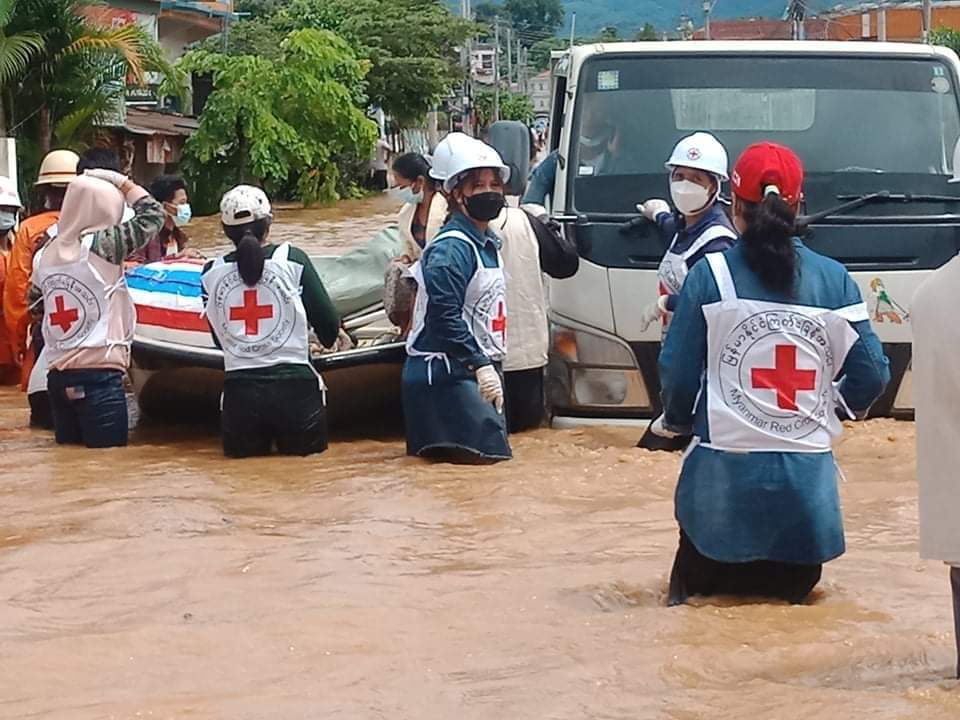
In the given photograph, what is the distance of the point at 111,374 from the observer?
8.61 meters

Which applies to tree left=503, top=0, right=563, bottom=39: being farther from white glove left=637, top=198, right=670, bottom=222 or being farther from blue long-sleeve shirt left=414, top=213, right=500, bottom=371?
blue long-sleeve shirt left=414, top=213, right=500, bottom=371

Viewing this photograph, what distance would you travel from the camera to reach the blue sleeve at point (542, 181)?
934cm

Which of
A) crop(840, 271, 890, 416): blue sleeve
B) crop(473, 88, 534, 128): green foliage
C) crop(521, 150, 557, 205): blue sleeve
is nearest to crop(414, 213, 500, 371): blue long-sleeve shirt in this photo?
crop(521, 150, 557, 205): blue sleeve

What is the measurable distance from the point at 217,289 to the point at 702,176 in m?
2.41

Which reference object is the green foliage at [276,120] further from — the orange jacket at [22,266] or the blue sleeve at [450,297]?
the blue sleeve at [450,297]

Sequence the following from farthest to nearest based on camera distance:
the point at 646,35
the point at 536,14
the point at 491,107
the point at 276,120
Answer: the point at 536,14 < the point at 491,107 < the point at 276,120 < the point at 646,35

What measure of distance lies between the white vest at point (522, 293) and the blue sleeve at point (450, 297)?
0.94 meters

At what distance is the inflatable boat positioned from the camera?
915 centimetres

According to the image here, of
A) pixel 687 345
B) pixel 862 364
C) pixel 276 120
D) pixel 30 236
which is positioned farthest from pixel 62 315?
pixel 276 120

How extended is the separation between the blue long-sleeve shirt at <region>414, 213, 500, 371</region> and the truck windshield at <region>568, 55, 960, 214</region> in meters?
1.21

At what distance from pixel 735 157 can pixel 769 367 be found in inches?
153

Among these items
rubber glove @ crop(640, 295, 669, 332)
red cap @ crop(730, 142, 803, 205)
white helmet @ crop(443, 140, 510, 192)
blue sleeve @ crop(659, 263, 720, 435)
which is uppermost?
red cap @ crop(730, 142, 803, 205)

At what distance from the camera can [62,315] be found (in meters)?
8.47

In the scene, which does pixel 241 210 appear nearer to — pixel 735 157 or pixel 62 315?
pixel 62 315
